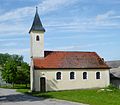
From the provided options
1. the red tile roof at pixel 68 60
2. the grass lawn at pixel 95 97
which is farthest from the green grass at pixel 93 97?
the red tile roof at pixel 68 60

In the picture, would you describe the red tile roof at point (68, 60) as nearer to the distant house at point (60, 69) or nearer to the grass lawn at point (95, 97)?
the distant house at point (60, 69)

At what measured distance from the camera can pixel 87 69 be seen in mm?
53906

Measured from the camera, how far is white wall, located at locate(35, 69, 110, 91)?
5147 centimetres

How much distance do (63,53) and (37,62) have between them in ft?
18.6

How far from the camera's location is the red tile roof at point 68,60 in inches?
2053

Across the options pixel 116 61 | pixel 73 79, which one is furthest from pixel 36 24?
pixel 116 61

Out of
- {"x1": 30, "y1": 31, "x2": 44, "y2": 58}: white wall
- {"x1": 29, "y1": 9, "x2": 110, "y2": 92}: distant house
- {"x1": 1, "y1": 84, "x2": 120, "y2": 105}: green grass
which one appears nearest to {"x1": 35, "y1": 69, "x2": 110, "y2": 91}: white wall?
{"x1": 29, "y1": 9, "x2": 110, "y2": 92}: distant house

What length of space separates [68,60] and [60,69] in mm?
2669

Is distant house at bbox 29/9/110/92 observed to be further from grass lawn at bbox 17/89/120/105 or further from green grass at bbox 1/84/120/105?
grass lawn at bbox 17/89/120/105

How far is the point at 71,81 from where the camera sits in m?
53.0

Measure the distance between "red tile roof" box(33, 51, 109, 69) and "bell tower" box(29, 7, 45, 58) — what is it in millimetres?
1101

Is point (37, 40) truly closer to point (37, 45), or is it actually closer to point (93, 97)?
point (37, 45)

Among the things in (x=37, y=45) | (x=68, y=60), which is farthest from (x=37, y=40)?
(x=68, y=60)

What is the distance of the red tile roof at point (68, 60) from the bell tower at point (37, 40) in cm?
110
